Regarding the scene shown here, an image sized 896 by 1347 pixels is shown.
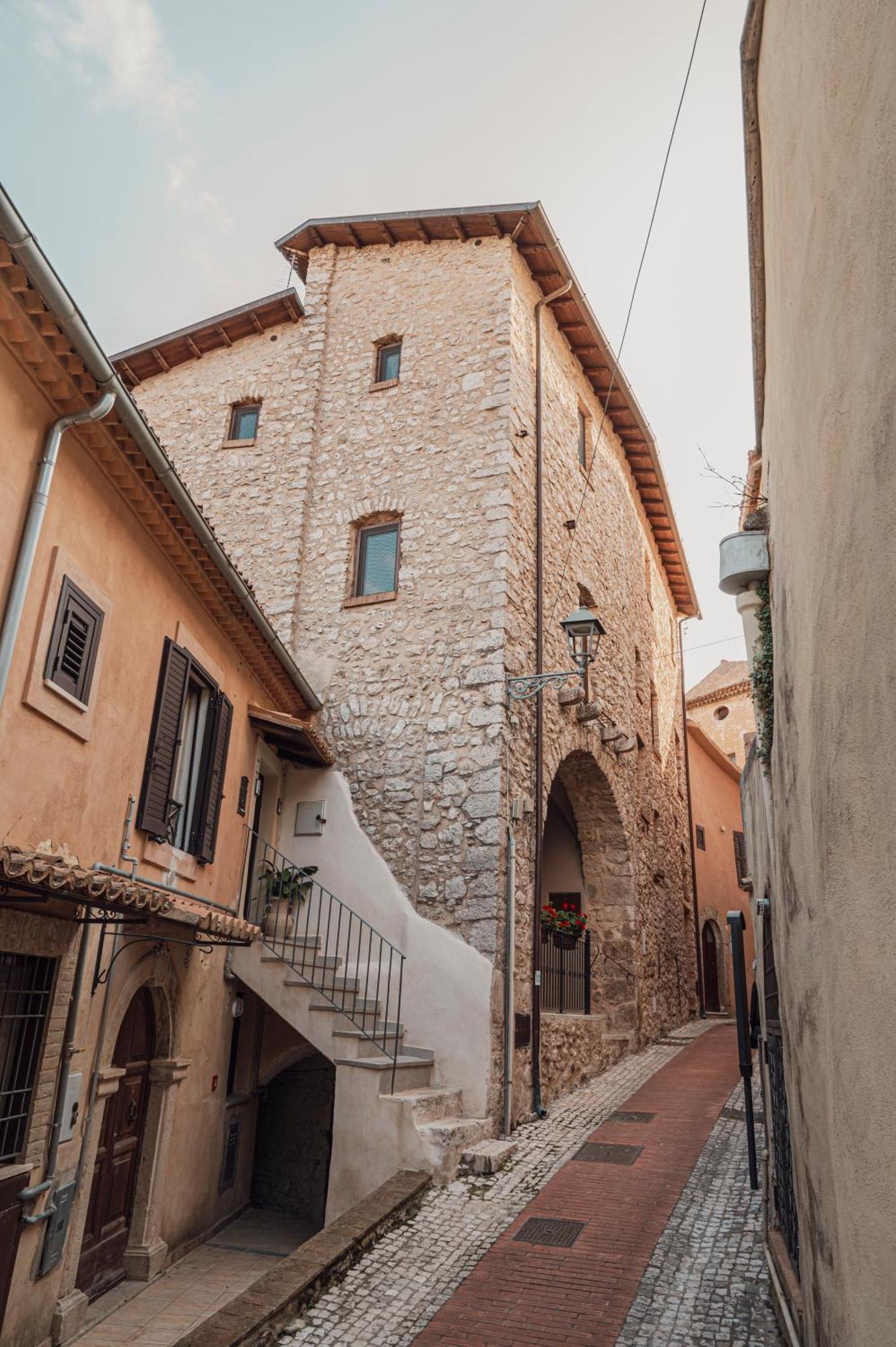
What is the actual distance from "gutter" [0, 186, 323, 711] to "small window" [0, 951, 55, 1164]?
3.28 m

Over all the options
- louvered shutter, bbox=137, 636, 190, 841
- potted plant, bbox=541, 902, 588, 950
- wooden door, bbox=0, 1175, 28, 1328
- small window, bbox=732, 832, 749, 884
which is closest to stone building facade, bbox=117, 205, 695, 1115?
potted plant, bbox=541, 902, 588, 950

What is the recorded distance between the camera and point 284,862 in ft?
32.4

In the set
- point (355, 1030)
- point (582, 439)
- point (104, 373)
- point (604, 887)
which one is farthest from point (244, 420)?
point (355, 1030)

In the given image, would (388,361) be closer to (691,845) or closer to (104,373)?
(104,373)

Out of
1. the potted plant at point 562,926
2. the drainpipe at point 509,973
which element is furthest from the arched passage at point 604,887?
the drainpipe at point 509,973

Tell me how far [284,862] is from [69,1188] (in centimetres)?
429

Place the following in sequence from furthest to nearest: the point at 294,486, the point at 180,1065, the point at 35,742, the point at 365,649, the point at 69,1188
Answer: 1. the point at 294,486
2. the point at 365,649
3. the point at 180,1065
4. the point at 69,1188
5. the point at 35,742

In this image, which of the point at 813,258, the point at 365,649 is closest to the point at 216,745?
the point at 365,649

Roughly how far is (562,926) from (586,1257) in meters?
5.98

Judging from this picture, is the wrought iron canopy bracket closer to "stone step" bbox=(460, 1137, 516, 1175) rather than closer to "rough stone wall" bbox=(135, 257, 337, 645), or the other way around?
"rough stone wall" bbox=(135, 257, 337, 645)

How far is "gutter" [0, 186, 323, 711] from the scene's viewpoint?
445cm

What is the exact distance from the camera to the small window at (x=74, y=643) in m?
5.58

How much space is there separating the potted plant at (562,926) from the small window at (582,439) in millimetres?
6526

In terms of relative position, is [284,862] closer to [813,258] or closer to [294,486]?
[294,486]
